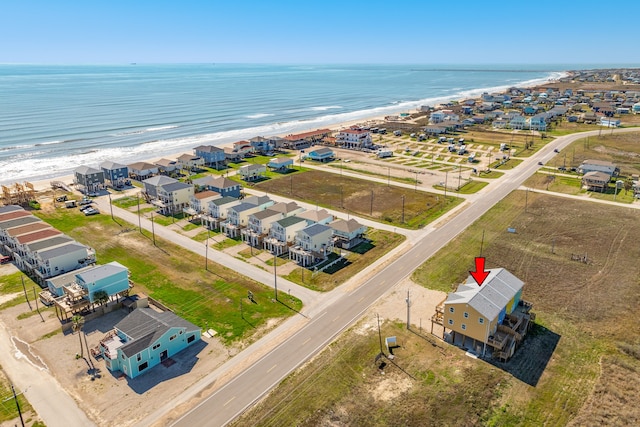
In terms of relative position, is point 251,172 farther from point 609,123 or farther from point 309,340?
point 609,123

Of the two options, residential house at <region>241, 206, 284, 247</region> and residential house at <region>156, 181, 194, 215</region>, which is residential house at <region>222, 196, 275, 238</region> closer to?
residential house at <region>241, 206, 284, 247</region>

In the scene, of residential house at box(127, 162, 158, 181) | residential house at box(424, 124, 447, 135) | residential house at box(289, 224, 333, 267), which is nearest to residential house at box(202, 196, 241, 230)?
residential house at box(289, 224, 333, 267)

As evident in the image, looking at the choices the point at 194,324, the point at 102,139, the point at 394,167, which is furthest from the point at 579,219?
the point at 102,139

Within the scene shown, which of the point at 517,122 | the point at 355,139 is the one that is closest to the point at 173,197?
the point at 355,139

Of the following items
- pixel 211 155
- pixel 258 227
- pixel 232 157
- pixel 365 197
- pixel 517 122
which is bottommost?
pixel 365 197

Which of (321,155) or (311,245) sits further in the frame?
(321,155)

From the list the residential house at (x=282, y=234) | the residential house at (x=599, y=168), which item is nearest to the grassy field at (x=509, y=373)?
the residential house at (x=282, y=234)
